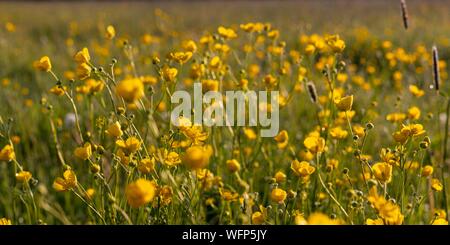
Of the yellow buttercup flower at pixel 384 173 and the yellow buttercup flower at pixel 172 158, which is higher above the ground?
the yellow buttercup flower at pixel 172 158

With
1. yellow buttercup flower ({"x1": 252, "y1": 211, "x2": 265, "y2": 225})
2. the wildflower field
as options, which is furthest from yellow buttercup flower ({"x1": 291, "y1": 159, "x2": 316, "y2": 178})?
yellow buttercup flower ({"x1": 252, "y1": 211, "x2": 265, "y2": 225})

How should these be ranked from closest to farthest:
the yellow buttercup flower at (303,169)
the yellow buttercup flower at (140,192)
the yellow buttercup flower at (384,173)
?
the yellow buttercup flower at (140,192) → the yellow buttercup flower at (384,173) → the yellow buttercup flower at (303,169)

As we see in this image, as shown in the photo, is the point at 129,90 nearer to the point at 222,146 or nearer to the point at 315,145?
the point at 315,145

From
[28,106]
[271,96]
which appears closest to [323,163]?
[271,96]

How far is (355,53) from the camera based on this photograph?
17.7 ft

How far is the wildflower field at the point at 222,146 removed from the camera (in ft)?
4.87

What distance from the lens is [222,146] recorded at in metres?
2.33

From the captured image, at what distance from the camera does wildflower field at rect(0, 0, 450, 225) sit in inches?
58.4

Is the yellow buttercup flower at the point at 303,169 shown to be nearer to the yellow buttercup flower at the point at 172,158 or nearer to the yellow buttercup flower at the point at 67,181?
the yellow buttercup flower at the point at 172,158

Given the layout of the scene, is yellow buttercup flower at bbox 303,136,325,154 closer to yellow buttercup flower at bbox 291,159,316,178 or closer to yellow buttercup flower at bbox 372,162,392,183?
yellow buttercup flower at bbox 291,159,316,178

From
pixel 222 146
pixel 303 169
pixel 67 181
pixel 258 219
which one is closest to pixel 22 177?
pixel 67 181

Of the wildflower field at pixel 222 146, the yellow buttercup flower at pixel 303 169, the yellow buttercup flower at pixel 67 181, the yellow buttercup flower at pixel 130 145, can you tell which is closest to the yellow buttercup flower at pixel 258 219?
the wildflower field at pixel 222 146

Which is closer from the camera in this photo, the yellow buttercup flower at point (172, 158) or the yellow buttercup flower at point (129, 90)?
the yellow buttercup flower at point (129, 90)
